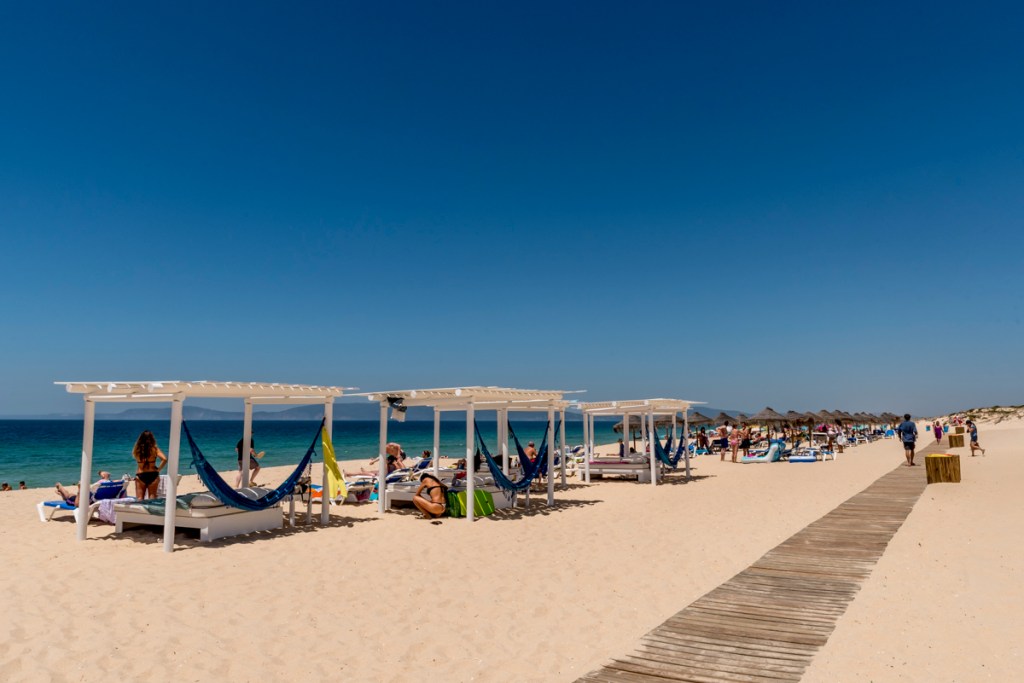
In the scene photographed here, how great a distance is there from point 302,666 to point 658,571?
3736 millimetres

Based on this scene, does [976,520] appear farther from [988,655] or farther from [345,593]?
[345,593]

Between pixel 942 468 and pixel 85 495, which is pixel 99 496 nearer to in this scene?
pixel 85 495

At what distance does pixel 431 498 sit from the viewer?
9.54 metres

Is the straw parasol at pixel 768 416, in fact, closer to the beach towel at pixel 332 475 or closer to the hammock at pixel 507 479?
the hammock at pixel 507 479

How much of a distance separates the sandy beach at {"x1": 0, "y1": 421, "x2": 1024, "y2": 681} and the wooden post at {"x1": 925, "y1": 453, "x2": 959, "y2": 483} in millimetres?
3154

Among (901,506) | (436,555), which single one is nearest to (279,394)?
(436,555)

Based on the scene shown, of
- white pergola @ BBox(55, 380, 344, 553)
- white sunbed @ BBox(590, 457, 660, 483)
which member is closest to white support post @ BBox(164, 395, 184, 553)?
white pergola @ BBox(55, 380, 344, 553)

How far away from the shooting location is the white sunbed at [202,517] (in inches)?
293

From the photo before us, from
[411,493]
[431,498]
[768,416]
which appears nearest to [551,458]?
[431,498]

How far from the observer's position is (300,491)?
32.5ft

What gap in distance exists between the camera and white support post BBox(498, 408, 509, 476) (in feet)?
41.1

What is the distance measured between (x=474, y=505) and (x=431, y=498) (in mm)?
686

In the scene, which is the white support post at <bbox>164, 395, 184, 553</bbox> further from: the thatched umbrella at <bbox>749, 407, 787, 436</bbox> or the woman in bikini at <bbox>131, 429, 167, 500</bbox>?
the thatched umbrella at <bbox>749, 407, 787, 436</bbox>

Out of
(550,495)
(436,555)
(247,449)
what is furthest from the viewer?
(550,495)
